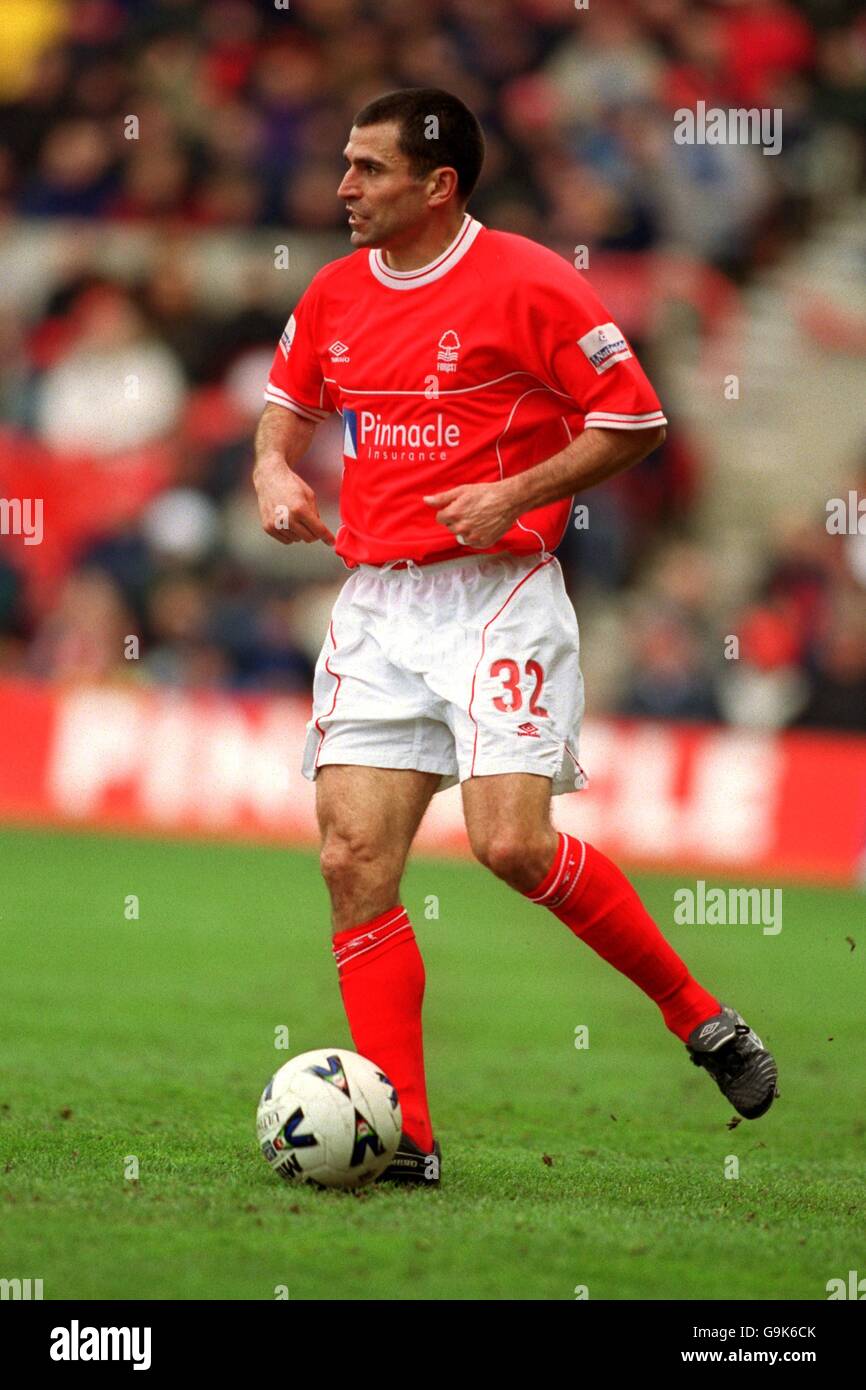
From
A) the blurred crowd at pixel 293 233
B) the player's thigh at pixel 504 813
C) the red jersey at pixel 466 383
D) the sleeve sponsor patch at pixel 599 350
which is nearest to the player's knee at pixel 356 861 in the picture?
the player's thigh at pixel 504 813

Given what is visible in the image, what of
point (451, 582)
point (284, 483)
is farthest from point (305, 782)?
point (451, 582)

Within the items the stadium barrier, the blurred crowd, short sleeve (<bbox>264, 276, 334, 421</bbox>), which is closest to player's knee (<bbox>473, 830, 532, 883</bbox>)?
short sleeve (<bbox>264, 276, 334, 421</bbox>)

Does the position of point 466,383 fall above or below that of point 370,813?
above

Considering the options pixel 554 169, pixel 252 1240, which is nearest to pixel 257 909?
Answer: pixel 252 1240

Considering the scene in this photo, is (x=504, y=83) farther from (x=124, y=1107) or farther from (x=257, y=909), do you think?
(x=124, y=1107)

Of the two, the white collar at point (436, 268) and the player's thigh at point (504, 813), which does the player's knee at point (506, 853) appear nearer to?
the player's thigh at point (504, 813)

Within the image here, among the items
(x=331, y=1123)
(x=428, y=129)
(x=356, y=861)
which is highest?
(x=428, y=129)

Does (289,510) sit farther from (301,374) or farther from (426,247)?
(426,247)

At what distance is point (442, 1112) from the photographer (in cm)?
662

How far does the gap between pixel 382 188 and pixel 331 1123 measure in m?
2.42

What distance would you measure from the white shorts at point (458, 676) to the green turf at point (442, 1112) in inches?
43.2

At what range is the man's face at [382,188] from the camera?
566 cm

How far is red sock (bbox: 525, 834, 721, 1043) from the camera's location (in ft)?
18.4

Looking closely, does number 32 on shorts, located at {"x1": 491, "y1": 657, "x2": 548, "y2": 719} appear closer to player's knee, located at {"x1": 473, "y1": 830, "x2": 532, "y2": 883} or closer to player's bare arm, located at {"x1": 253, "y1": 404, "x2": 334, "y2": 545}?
player's knee, located at {"x1": 473, "y1": 830, "x2": 532, "y2": 883}
